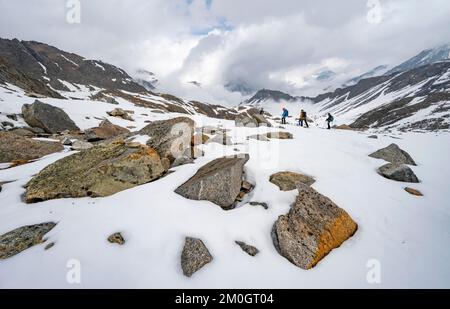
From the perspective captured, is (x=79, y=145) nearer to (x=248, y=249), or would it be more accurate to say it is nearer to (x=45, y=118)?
(x=45, y=118)

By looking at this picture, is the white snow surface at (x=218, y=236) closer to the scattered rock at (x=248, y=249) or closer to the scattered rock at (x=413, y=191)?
the scattered rock at (x=248, y=249)

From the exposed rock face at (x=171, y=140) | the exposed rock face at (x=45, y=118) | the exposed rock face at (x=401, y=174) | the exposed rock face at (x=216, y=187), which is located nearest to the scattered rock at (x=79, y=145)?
the exposed rock face at (x=171, y=140)

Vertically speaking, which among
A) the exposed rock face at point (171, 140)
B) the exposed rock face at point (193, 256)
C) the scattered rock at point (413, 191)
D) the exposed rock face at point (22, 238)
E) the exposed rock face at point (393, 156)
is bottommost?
the exposed rock face at point (193, 256)

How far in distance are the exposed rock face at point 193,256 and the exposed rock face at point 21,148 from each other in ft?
39.0

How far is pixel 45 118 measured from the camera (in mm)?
19719

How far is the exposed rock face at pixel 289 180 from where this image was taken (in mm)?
9348

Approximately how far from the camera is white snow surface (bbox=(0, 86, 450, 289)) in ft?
19.2

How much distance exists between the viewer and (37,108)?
1945 cm

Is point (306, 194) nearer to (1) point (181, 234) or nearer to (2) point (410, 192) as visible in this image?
(1) point (181, 234)

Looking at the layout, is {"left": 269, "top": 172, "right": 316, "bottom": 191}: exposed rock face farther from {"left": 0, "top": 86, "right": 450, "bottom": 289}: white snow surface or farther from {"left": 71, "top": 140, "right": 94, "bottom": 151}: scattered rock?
{"left": 71, "top": 140, "right": 94, "bottom": 151}: scattered rock

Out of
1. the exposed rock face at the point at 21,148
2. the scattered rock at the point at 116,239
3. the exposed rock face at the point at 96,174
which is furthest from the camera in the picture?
the exposed rock face at the point at 21,148

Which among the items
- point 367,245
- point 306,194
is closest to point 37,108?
point 306,194
